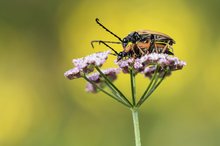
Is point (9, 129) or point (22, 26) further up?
point (22, 26)

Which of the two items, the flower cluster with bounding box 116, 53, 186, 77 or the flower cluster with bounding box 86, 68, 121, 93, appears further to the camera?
the flower cluster with bounding box 86, 68, 121, 93

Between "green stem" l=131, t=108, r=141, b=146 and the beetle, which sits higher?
the beetle

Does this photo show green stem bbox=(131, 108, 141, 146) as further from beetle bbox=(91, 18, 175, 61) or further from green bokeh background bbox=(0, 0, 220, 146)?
green bokeh background bbox=(0, 0, 220, 146)

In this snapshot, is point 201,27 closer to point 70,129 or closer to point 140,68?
point 70,129

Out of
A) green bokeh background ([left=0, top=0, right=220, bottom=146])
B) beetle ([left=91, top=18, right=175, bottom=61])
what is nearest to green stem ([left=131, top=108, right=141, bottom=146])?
beetle ([left=91, top=18, right=175, bottom=61])

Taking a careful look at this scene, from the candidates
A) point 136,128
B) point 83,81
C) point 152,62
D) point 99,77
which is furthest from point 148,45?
point 83,81

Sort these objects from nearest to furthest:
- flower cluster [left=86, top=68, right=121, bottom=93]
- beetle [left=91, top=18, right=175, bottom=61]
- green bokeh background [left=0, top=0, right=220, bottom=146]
Answer: beetle [left=91, top=18, right=175, bottom=61] < flower cluster [left=86, top=68, right=121, bottom=93] < green bokeh background [left=0, top=0, right=220, bottom=146]

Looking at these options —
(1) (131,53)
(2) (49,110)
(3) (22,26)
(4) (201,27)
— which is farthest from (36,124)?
(1) (131,53)

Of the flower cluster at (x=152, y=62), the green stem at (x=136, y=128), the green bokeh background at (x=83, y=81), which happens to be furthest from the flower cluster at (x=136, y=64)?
the green bokeh background at (x=83, y=81)
